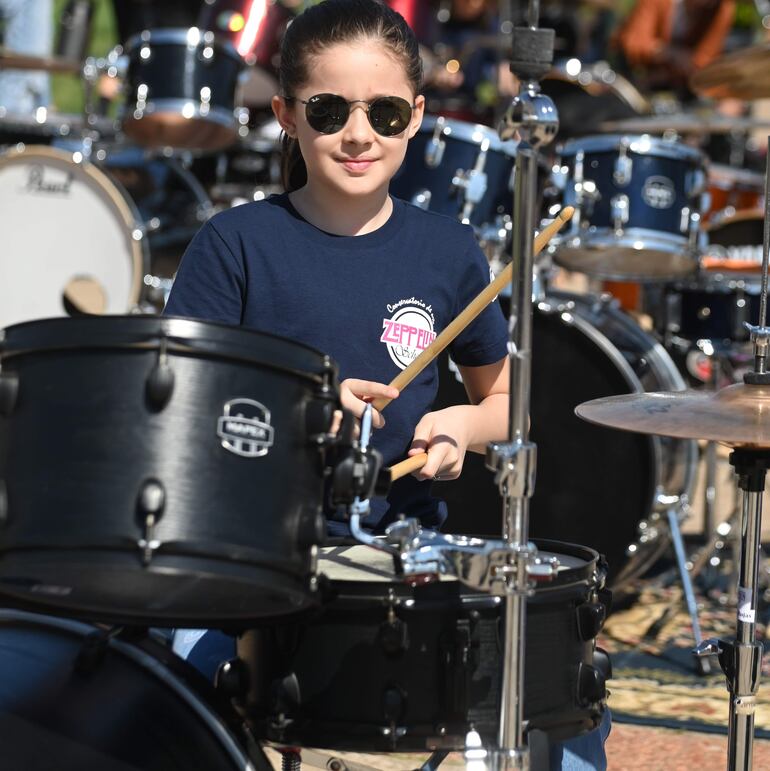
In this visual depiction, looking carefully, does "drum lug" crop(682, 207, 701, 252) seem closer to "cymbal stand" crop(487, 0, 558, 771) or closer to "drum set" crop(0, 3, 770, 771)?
"drum set" crop(0, 3, 770, 771)

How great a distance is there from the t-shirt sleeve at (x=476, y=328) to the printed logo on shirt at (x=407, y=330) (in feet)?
0.28

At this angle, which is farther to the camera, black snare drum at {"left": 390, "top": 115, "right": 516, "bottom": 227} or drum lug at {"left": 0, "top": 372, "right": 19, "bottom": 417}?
black snare drum at {"left": 390, "top": 115, "right": 516, "bottom": 227}

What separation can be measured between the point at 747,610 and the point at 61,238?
3866 mm

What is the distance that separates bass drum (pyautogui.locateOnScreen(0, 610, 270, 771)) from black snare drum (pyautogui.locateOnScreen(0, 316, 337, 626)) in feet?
0.58

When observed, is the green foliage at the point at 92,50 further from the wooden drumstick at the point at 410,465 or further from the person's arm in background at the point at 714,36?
the wooden drumstick at the point at 410,465

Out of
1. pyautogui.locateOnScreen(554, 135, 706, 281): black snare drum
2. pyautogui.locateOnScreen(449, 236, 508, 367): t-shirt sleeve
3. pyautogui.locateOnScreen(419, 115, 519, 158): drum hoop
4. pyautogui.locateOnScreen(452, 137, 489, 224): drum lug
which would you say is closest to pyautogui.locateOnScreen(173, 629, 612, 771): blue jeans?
pyautogui.locateOnScreen(449, 236, 508, 367): t-shirt sleeve

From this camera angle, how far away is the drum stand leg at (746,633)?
177 cm

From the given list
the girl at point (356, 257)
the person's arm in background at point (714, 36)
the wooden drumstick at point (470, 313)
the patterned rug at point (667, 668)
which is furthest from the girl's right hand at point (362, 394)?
the person's arm in background at point (714, 36)

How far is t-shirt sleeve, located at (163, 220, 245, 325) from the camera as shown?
1771mm

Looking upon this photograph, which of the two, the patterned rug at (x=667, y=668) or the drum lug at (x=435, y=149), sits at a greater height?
the drum lug at (x=435, y=149)

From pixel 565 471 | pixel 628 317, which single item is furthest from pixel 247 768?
pixel 628 317

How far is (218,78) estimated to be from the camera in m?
4.96

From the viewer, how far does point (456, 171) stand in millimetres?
3668

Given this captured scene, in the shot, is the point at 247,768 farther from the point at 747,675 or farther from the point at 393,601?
the point at 747,675
